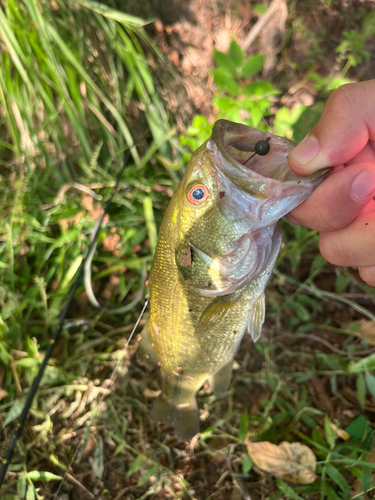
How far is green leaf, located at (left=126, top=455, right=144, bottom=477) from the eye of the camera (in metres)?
2.02

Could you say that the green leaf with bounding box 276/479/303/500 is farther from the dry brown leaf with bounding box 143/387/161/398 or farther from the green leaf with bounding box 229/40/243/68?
the green leaf with bounding box 229/40/243/68

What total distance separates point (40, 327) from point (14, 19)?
233cm

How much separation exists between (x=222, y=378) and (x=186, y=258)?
3.01ft

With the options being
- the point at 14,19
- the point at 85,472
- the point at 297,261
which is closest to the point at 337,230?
the point at 297,261

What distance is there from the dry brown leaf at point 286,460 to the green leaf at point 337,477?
92 mm

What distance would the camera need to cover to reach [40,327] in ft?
8.20

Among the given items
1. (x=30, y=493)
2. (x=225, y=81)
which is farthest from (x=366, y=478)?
(x=225, y=81)

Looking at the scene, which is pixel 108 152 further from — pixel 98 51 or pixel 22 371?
pixel 22 371

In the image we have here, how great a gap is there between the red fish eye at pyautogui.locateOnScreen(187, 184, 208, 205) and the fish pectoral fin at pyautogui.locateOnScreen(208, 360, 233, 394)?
3.37ft

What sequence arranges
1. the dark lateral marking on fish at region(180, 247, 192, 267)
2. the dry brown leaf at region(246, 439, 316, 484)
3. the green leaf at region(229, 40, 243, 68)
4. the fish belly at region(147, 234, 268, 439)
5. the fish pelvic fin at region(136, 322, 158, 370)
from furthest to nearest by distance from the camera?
the green leaf at region(229, 40, 243, 68)
the dry brown leaf at region(246, 439, 316, 484)
the fish pelvic fin at region(136, 322, 158, 370)
the fish belly at region(147, 234, 268, 439)
the dark lateral marking on fish at region(180, 247, 192, 267)

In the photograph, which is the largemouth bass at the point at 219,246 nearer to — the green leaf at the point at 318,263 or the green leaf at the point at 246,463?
the green leaf at the point at 246,463

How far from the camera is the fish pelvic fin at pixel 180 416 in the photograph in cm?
187

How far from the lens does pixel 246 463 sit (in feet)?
6.41

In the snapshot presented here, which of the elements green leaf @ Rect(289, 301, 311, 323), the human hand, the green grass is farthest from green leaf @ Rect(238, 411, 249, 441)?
the human hand
